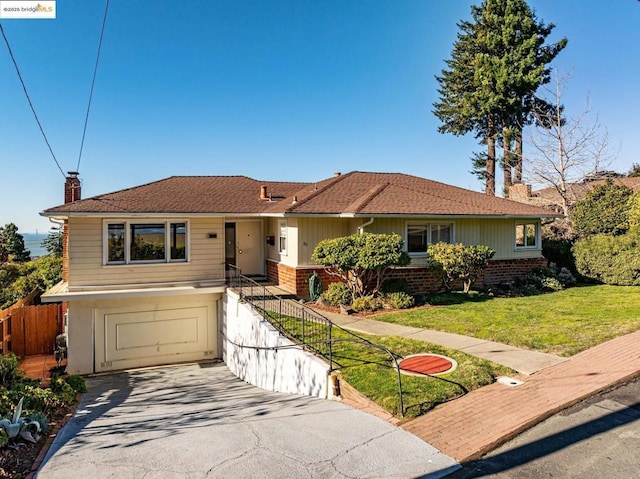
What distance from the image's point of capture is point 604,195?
1925 centimetres

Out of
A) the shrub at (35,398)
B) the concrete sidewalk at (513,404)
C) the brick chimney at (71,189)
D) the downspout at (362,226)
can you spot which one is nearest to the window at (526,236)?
the downspout at (362,226)

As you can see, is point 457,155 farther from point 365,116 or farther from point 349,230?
point 349,230

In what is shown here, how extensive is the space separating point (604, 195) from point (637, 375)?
1551 cm

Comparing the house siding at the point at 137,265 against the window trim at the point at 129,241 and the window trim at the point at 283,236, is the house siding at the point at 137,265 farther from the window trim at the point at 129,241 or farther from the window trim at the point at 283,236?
the window trim at the point at 283,236

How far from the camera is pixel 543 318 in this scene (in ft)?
35.6

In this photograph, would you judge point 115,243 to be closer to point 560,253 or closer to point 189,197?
point 189,197

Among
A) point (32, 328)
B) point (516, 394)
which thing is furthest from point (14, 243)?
point (516, 394)

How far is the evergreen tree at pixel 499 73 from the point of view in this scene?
88.2 feet

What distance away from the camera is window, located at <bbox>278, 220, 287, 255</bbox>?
49.3 ft

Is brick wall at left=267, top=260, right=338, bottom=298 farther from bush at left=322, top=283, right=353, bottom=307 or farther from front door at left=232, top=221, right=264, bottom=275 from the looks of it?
front door at left=232, top=221, right=264, bottom=275

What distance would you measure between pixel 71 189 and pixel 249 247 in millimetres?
7192

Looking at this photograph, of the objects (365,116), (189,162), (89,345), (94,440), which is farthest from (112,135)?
(94,440)

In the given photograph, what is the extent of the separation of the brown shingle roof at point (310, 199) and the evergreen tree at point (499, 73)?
1258 centimetres

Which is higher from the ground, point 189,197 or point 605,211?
point 189,197
